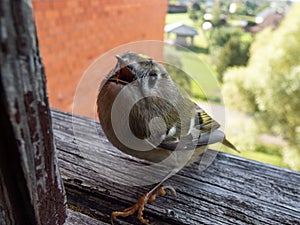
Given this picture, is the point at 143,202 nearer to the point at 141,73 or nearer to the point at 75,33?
the point at 141,73

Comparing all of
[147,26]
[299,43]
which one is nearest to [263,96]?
[299,43]

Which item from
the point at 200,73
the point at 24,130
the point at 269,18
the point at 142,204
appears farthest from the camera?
the point at 269,18

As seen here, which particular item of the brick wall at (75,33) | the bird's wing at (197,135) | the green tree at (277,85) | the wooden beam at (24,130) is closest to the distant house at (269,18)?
the green tree at (277,85)

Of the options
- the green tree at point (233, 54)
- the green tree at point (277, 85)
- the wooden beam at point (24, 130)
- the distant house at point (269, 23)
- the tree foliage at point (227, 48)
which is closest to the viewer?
the wooden beam at point (24, 130)

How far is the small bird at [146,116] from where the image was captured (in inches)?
31.6

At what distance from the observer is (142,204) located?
78 cm

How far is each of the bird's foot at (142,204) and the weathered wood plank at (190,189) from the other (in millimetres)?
14

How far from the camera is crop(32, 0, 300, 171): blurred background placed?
1.43 m

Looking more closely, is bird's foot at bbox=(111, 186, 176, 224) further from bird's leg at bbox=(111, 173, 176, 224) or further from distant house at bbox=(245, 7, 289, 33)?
distant house at bbox=(245, 7, 289, 33)

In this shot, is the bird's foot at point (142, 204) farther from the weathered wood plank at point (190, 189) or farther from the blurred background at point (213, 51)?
the blurred background at point (213, 51)

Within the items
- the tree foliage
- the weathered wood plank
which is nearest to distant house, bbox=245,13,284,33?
the tree foliage

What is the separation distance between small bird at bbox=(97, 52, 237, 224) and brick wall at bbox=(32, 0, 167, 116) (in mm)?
2361

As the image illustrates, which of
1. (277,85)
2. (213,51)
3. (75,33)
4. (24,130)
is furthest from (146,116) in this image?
(213,51)

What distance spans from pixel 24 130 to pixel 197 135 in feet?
2.09
